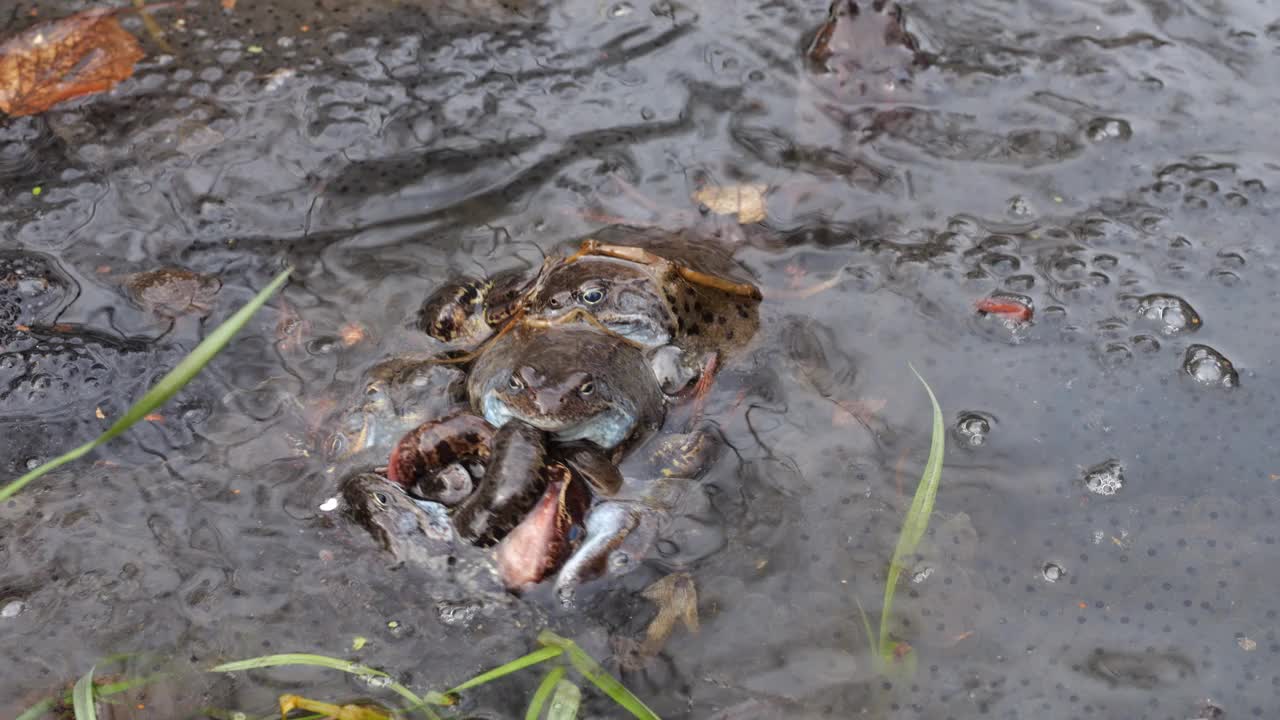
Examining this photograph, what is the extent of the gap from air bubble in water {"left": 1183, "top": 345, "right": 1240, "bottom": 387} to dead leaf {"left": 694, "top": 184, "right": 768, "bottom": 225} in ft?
5.01

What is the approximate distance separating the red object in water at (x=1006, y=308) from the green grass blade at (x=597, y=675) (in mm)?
1802

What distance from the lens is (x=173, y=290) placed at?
11.1ft

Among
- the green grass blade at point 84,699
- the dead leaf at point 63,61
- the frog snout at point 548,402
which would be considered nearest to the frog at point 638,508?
the frog snout at point 548,402

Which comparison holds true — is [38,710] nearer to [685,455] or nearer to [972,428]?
[685,455]

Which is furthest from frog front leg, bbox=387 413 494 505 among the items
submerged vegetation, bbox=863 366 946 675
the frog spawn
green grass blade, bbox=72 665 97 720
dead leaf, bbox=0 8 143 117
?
dead leaf, bbox=0 8 143 117

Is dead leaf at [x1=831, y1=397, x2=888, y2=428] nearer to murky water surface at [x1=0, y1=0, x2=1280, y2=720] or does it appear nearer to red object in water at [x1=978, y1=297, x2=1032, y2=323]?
murky water surface at [x1=0, y1=0, x2=1280, y2=720]

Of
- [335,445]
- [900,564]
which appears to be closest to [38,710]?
[335,445]

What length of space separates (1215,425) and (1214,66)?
1.80 meters

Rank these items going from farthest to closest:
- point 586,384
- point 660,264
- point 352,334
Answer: point 352,334
point 660,264
point 586,384

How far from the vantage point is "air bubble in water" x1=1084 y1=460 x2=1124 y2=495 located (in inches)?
112

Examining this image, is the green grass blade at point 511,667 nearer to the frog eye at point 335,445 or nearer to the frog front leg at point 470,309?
the frog eye at point 335,445

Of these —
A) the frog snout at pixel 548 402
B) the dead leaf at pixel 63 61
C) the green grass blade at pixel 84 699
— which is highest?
the dead leaf at pixel 63 61

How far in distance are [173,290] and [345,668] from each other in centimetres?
167

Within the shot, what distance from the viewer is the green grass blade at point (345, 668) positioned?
243 centimetres
